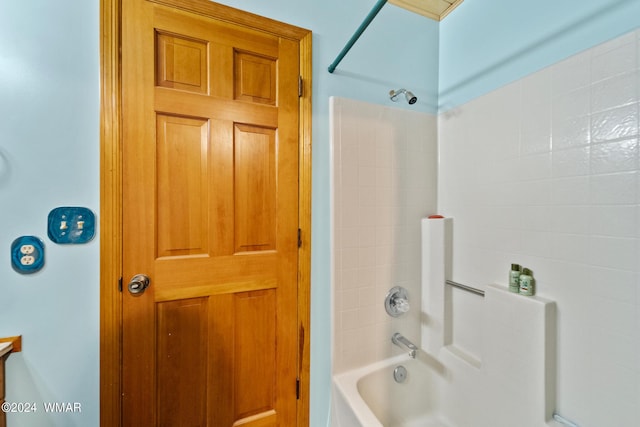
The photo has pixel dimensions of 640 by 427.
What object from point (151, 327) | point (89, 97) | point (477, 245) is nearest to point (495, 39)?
point (477, 245)

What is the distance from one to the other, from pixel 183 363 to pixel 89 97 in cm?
108

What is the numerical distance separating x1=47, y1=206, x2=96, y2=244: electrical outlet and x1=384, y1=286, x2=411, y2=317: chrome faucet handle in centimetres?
134

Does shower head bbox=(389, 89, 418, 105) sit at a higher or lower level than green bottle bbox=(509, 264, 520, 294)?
higher

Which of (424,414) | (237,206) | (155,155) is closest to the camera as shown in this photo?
(155,155)

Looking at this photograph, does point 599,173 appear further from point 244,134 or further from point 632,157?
point 244,134

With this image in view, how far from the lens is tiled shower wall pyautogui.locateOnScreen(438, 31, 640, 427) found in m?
0.78

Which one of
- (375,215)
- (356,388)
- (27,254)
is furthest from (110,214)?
(356,388)

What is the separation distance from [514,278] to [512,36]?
1.12 meters

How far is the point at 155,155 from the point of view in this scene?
36.8 inches

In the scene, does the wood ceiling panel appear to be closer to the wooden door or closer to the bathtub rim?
the wooden door

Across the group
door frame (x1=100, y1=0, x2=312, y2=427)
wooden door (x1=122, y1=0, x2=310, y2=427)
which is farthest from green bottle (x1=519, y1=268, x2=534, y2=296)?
door frame (x1=100, y1=0, x2=312, y2=427)

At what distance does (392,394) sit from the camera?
50.4 inches

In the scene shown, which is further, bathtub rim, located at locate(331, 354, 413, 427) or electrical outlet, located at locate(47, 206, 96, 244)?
bathtub rim, located at locate(331, 354, 413, 427)

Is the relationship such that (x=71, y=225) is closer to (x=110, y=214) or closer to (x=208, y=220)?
(x=110, y=214)
